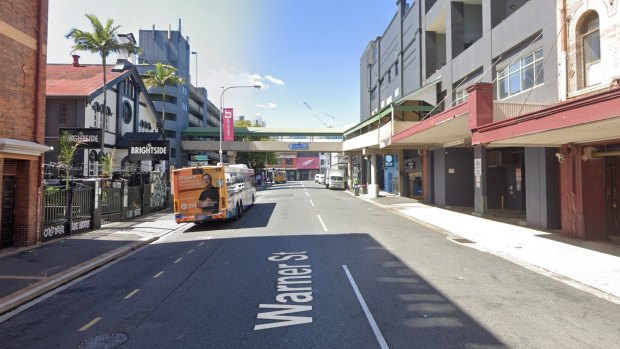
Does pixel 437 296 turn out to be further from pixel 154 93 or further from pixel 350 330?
pixel 154 93

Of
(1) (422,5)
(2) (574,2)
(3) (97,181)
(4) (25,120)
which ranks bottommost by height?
(3) (97,181)

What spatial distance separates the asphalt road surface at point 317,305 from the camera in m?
4.93

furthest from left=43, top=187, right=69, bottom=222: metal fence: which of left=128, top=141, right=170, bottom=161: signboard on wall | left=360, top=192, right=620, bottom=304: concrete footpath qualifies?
left=360, top=192, right=620, bottom=304: concrete footpath

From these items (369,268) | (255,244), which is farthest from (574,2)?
(255,244)

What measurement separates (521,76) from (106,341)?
61.3ft

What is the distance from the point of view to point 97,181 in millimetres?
15219

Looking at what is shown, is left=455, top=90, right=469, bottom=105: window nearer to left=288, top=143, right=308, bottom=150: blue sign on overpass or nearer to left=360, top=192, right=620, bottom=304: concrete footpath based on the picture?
left=360, top=192, right=620, bottom=304: concrete footpath

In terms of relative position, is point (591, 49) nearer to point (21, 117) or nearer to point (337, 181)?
point (21, 117)

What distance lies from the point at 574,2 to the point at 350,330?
14.4 meters

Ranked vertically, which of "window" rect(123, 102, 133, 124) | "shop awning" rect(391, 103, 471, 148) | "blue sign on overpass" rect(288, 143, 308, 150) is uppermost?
"window" rect(123, 102, 133, 124)

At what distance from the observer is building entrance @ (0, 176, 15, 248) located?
1109 centimetres

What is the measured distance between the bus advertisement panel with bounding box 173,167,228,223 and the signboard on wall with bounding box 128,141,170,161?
7274mm

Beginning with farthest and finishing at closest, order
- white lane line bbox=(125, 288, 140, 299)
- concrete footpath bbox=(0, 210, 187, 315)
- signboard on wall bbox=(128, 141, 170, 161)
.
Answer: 1. signboard on wall bbox=(128, 141, 170, 161)
2. concrete footpath bbox=(0, 210, 187, 315)
3. white lane line bbox=(125, 288, 140, 299)

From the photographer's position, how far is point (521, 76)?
54.9 ft
